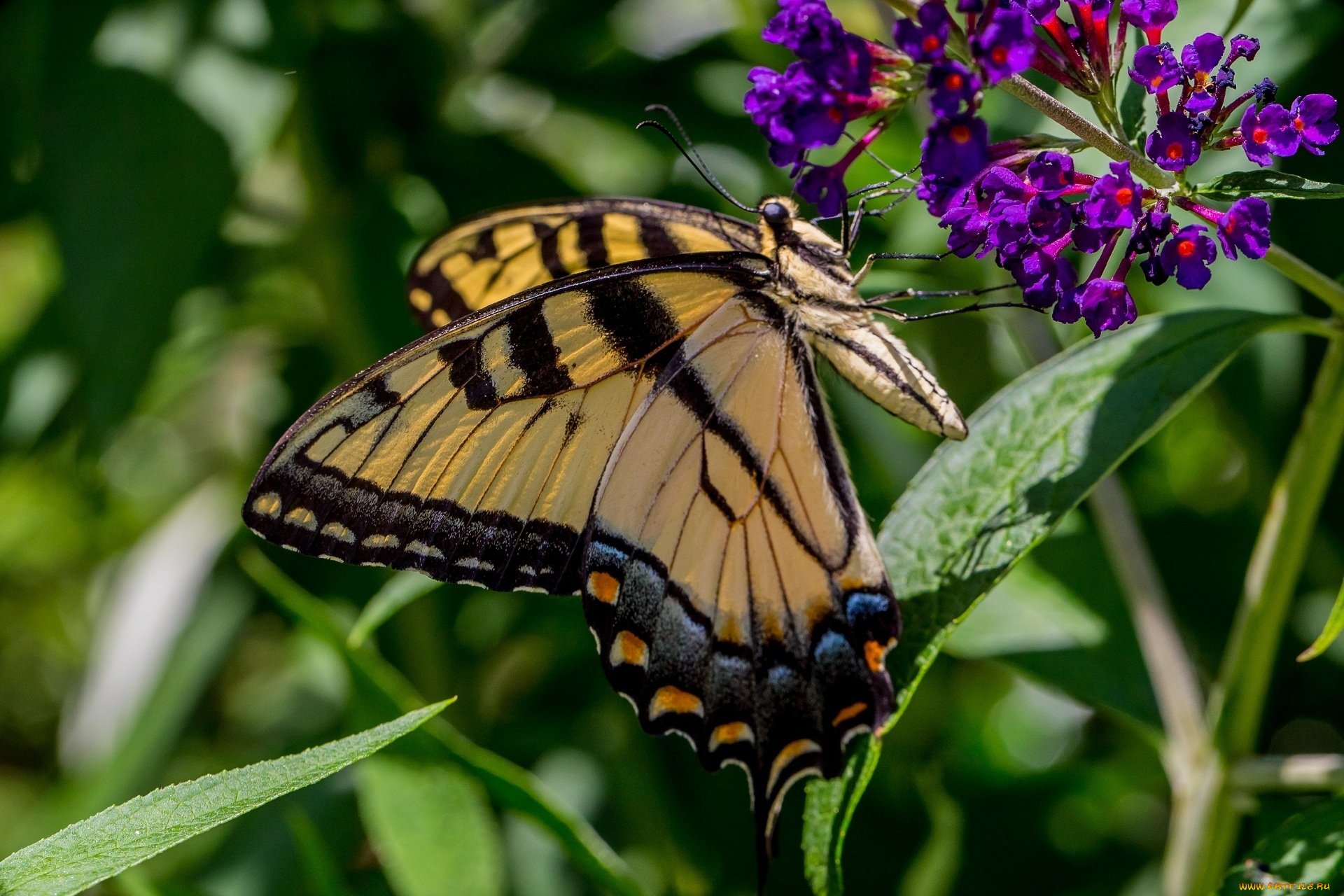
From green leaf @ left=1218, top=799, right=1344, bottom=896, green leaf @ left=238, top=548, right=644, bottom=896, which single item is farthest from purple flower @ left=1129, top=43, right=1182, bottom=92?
green leaf @ left=238, top=548, right=644, bottom=896

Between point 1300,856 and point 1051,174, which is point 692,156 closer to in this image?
point 1051,174

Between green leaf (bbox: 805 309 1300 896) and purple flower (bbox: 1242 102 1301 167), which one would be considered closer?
purple flower (bbox: 1242 102 1301 167)

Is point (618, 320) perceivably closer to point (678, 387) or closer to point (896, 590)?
point (678, 387)

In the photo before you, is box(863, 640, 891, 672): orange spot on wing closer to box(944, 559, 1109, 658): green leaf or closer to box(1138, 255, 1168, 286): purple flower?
box(944, 559, 1109, 658): green leaf

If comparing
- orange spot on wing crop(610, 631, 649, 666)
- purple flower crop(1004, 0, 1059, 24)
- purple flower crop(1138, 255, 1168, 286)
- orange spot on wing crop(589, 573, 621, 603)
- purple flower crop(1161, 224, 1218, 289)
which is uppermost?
purple flower crop(1004, 0, 1059, 24)

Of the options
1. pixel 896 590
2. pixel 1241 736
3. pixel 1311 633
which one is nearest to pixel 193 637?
pixel 896 590
